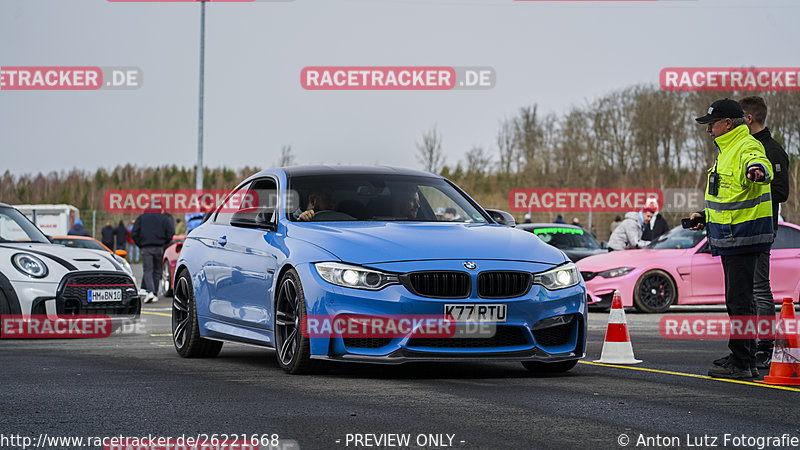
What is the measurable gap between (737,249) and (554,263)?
134cm

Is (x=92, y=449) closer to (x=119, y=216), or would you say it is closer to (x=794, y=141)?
(x=794, y=141)

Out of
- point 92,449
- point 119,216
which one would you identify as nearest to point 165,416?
point 92,449

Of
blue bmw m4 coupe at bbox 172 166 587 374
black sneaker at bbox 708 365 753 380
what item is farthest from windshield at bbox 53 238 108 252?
black sneaker at bbox 708 365 753 380

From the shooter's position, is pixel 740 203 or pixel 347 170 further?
pixel 347 170

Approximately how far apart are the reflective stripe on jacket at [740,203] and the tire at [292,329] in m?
3.04

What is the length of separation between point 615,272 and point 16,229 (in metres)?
9.06

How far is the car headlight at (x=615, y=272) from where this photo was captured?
19109mm

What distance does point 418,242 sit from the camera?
8.74m

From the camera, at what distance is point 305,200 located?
9828 millimetres

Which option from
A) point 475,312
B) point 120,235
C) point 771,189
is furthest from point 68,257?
point 120,235

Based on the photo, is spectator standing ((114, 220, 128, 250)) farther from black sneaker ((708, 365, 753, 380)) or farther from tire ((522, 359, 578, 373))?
black sneaker ((708, 365, 753, 380))

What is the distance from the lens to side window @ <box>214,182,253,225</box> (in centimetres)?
1098

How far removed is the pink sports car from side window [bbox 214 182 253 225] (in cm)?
888

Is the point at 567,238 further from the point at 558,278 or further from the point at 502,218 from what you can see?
the point at 558,278
